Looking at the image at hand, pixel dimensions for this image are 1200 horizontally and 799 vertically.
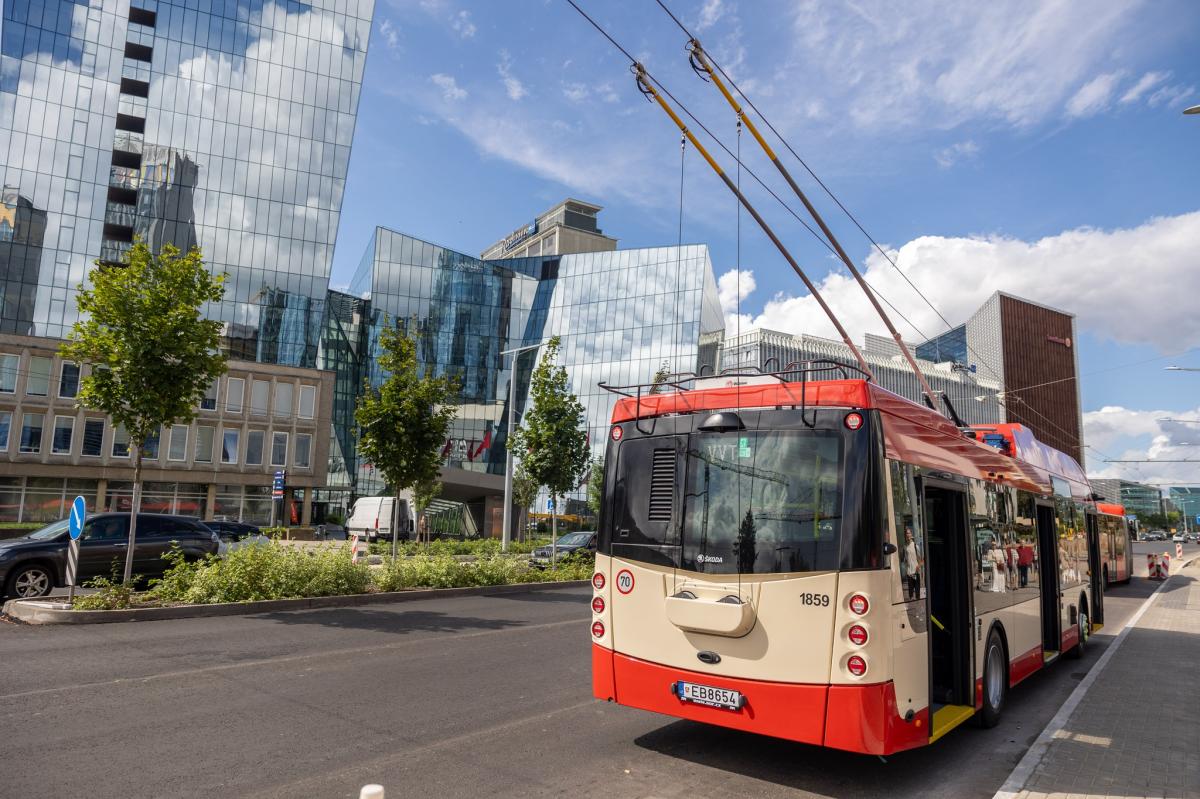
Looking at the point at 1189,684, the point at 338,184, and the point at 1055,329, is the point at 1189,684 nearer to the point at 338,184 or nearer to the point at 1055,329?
the point at 338,184

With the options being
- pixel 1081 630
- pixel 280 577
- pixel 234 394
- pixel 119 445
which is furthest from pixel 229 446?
pixel 1081 630

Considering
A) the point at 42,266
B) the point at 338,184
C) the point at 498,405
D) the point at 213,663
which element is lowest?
the point at 213,663

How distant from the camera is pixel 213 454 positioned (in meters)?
51.8

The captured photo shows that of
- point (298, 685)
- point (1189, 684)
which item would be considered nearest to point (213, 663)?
point (298, 685)

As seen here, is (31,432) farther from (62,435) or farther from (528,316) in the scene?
(528,316)

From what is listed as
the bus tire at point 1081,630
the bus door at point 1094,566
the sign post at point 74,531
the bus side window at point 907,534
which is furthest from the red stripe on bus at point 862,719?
the sign post at point 74,531

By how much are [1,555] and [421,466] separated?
8.49 metres

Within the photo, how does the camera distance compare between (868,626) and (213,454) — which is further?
(213,454)

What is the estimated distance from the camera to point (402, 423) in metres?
18.8

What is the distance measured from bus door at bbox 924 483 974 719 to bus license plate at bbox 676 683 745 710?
2028 millimetres

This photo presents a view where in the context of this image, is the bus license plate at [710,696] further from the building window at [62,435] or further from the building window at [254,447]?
the building window at [62,435]

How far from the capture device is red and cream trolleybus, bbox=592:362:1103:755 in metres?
5.18

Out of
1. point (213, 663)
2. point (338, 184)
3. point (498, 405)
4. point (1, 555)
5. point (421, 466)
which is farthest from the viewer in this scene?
point (498, 405)

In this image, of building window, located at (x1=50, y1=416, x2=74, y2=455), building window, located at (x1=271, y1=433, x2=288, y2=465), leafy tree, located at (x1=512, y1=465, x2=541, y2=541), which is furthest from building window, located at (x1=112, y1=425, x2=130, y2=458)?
leafy tree, located at (x1=512, y1=465, x2=541, y2=541)
